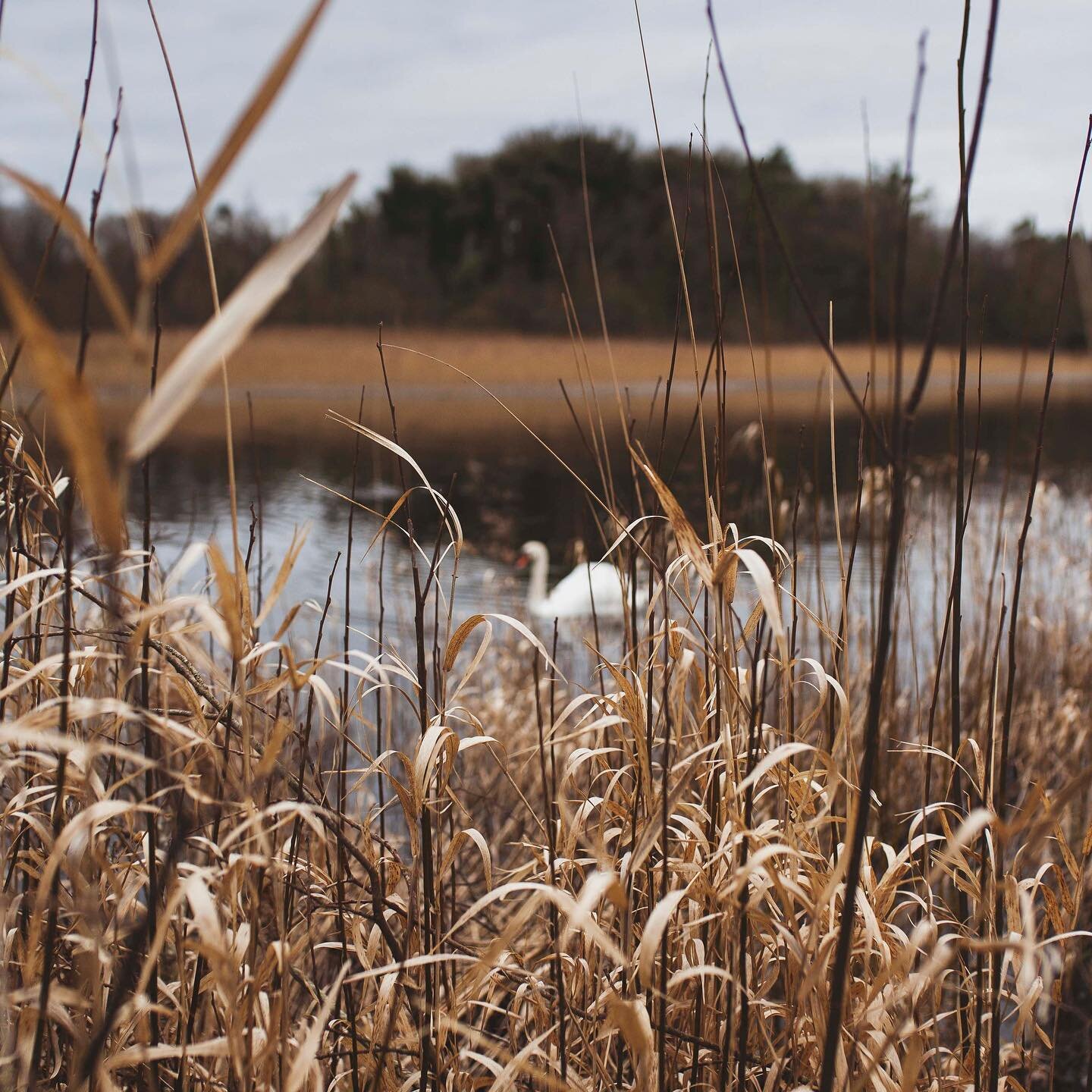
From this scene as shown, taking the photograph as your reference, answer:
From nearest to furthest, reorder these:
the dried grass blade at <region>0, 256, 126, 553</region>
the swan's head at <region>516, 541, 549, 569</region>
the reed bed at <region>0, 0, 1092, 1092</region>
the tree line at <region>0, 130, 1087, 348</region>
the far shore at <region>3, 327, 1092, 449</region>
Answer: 1. the dried grass blade at <region>0, 256, 126, 553</region>
2. the reed bed at <region>0, 0, 1092, 1092</region>
3. the swan's head at <region>516, 541, 549, 569</region>
4. the far shore at <region>3, 327, 1092, 449</region>
5. the tree line at <region>0, 130, 1087, 348</region>

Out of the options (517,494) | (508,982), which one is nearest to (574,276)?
(517,494)

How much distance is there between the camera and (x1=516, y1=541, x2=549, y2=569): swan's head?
4.81m

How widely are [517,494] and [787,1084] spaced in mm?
9063

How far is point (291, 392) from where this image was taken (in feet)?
79.8

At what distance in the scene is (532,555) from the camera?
629 cm

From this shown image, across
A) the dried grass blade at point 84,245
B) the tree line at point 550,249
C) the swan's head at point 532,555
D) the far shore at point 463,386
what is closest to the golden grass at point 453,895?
the dried grass blade at point 84,245

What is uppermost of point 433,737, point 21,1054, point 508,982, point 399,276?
point 399,276

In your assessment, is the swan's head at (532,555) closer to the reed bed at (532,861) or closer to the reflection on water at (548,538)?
the reflection on water at (548,538)

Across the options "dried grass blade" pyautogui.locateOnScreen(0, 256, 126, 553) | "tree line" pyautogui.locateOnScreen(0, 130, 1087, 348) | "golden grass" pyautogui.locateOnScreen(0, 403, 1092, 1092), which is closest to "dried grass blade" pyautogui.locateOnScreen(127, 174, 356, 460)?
"dried grass blade" pyautogui.locateOnScreen(0, 256, 126, 553)

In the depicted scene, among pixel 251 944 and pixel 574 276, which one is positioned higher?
pixel 574 276

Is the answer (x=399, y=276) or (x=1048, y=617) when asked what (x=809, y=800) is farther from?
(x=399, y=276)

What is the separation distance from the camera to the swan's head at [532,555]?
4.81 metres

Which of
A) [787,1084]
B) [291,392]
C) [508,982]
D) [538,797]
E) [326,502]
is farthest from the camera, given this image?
[291,392]

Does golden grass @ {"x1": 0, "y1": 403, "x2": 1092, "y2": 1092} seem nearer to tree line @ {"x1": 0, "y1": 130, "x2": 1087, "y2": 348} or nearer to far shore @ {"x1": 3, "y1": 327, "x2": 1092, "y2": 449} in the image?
far shore @ {"x1": 3, "y1": 327, "x2": 1092, "y2": 449}
